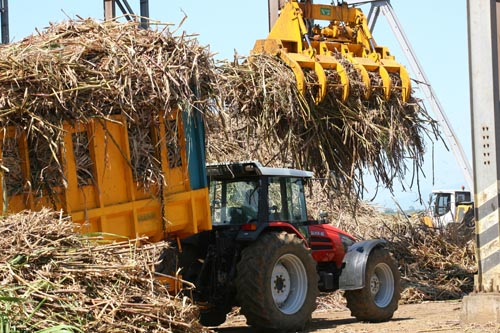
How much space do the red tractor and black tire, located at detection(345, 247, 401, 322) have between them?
1 cm

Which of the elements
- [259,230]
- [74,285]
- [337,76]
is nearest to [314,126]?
[337,76]

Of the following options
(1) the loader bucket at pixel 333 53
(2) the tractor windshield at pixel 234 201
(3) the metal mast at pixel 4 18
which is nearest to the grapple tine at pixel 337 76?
(1) the loader bucket at pixel 333 53

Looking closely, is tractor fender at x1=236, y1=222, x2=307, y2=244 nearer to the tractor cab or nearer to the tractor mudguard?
the tractor mudguard

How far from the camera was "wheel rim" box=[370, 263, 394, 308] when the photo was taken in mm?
13852

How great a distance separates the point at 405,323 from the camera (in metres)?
12.9

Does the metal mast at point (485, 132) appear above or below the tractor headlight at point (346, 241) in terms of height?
above

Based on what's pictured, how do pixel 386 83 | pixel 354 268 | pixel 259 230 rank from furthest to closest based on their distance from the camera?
pixel 386 83
pixel 354 268
pixel 259 230

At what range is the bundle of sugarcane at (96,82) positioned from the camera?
30.7 ft

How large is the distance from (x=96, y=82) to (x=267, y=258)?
3.05 m

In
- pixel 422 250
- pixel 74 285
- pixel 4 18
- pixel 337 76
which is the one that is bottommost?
pixel 422 250

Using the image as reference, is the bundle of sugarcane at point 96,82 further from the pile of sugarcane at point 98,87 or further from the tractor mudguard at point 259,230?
the tractor mudguard at point 259,230

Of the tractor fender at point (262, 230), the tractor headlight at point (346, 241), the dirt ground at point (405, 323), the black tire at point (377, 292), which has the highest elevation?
the tractor fender at point (262, 230)

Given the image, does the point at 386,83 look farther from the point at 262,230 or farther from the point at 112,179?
the point at 112,179

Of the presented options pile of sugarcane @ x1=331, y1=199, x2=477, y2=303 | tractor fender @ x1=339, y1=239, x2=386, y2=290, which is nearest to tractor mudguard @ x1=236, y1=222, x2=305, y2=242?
tractor fender @ x1=339, y1=239, x2=386, y2=290
